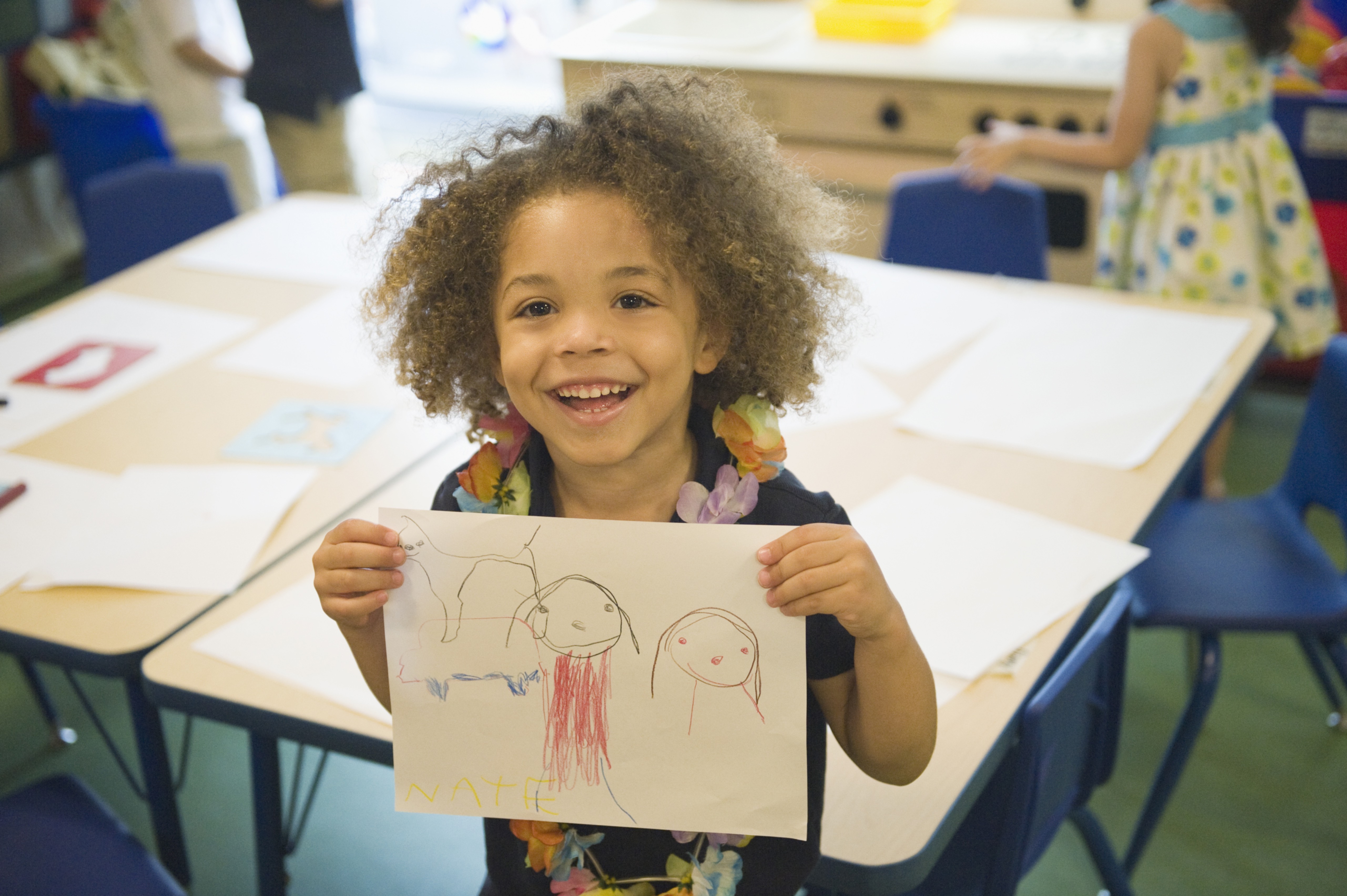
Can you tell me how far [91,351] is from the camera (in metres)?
2.04

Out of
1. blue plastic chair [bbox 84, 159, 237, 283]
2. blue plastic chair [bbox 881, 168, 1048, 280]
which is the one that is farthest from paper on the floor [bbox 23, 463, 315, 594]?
blue plastic chair [bbox 881, 168, 1048, 280]

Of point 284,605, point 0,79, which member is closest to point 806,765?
point 284,605

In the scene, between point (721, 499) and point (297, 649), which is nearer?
point (721, 499)

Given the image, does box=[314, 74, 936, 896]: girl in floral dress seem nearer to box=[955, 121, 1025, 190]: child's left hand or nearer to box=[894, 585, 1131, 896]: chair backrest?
box=[894, 585, 1131, 896]: chair backrest

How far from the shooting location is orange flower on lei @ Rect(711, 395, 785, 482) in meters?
0.99

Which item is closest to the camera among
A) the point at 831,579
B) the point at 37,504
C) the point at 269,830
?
the point at 831,579

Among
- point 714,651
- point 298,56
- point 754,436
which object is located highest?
point 298,56

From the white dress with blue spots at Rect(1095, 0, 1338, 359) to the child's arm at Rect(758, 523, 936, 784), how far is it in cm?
178

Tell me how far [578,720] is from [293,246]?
1.84 m

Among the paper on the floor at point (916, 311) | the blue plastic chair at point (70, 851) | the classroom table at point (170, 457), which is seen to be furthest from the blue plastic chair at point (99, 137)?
the blue plastic chair at point (70, 851)

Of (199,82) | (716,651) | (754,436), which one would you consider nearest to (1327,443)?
(754,436)

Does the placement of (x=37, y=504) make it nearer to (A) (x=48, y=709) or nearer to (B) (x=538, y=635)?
(A) (x=48, y=709)

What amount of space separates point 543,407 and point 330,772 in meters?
1.46

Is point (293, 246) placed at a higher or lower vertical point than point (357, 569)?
lower
